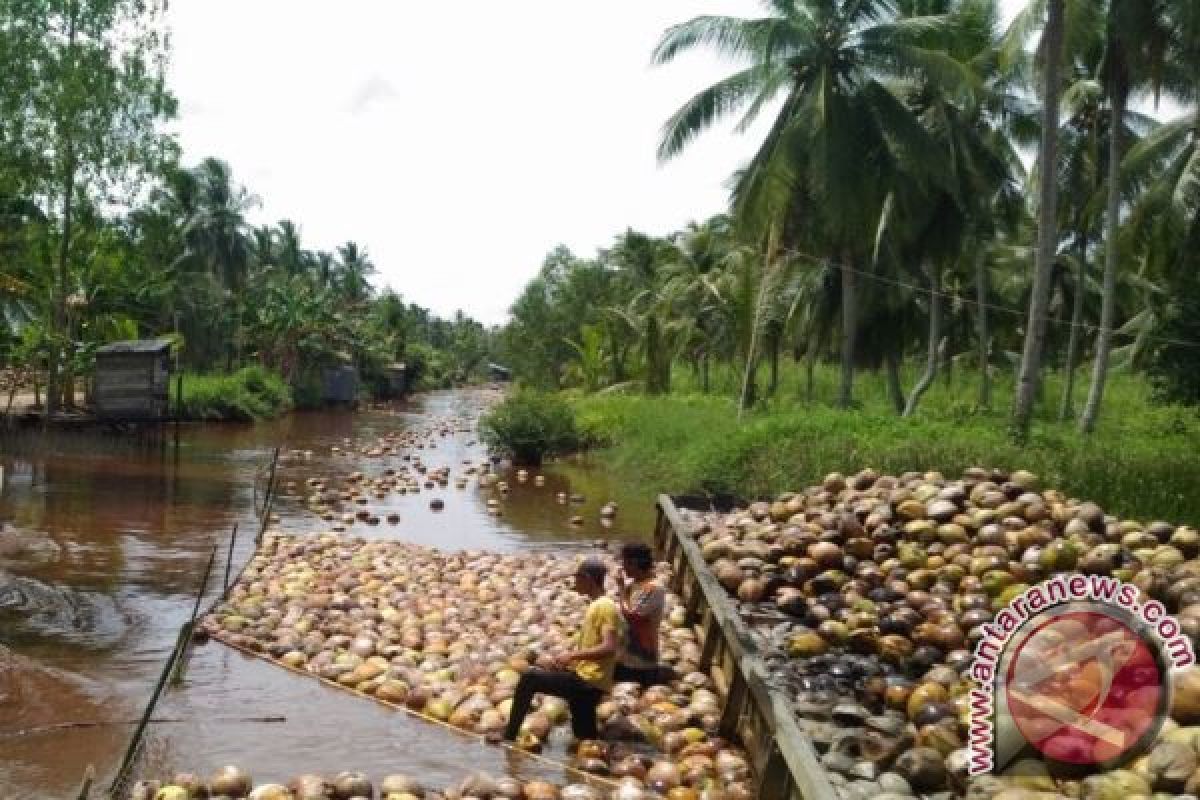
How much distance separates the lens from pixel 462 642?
28.9 feet

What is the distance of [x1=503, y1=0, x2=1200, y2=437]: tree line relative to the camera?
1842cm

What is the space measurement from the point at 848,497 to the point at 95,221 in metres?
20.6

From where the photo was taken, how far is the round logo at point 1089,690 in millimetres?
4836

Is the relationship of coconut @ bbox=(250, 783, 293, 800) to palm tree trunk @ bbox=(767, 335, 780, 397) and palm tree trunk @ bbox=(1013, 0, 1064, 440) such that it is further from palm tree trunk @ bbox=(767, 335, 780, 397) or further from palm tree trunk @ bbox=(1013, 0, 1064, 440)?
palm tree trunk @ bbox=(767, 335, 780, 397)

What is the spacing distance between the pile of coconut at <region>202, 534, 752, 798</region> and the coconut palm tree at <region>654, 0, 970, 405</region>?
1041cm

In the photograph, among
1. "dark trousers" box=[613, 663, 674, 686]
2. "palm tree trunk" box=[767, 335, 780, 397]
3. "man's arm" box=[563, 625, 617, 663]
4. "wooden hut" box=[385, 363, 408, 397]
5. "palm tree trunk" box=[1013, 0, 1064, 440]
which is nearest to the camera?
"man's arm" box=[563, 625, 617, 663]

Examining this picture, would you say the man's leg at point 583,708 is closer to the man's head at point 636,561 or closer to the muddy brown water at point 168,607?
the muddy brown water at point 168,607

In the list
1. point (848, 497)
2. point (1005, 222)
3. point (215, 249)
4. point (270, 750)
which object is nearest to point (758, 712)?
point (270, 750)

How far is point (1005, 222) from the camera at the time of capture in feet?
93.6

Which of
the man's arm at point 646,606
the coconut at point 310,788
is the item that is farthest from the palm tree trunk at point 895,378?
the coconut at point 310,788

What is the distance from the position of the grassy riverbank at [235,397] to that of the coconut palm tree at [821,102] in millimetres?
19143

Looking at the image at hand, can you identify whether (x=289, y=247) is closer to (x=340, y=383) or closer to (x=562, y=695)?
(x=340, y=383)

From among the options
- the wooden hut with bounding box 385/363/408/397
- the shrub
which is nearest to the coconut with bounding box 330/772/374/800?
the shrub

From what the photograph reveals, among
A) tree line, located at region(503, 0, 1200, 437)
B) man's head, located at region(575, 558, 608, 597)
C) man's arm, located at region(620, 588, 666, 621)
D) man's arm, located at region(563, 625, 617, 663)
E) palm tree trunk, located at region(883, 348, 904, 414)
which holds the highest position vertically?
tree line, located at region(503, 0, 1200, 437)
